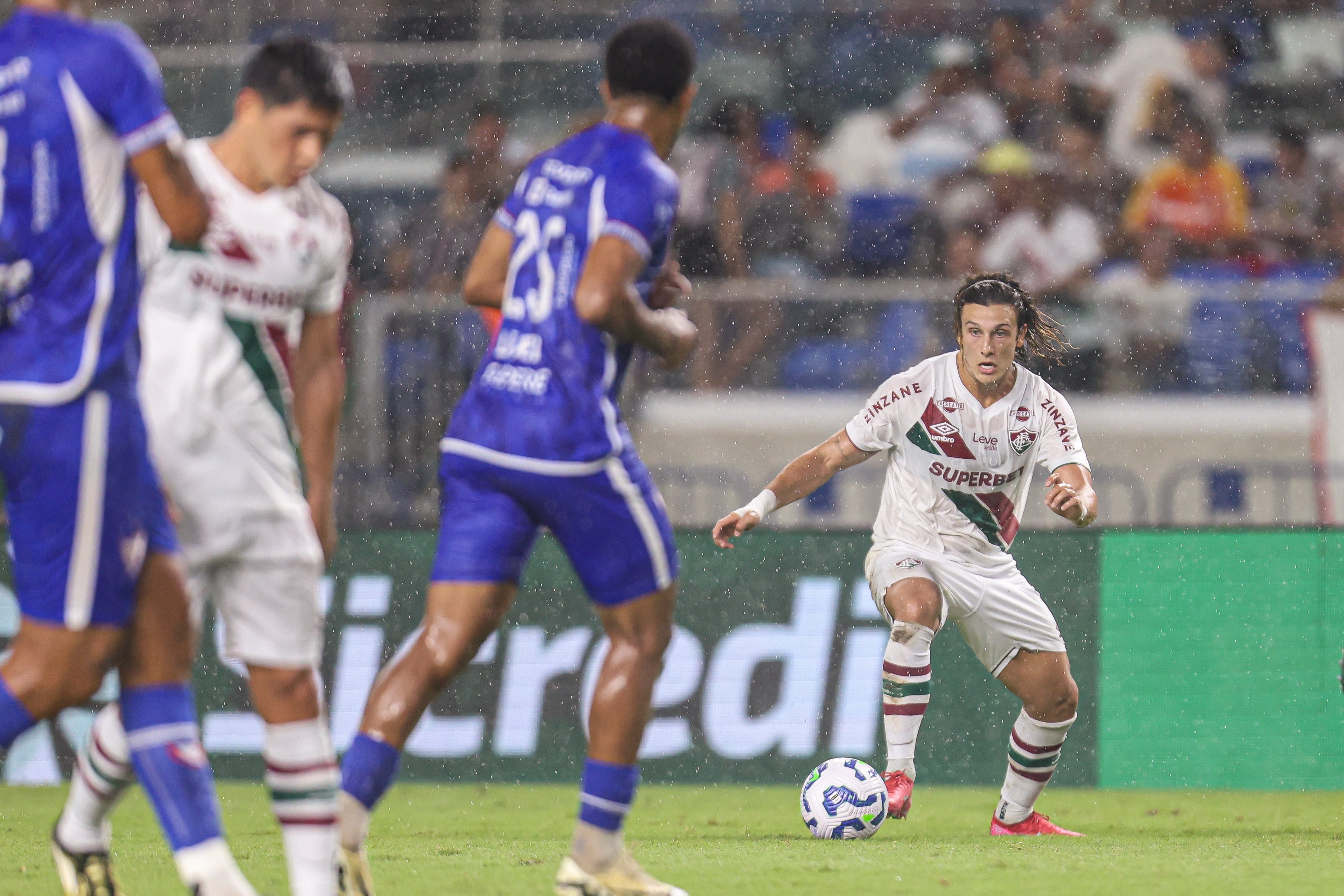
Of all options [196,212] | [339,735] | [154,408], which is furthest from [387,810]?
[196,212]

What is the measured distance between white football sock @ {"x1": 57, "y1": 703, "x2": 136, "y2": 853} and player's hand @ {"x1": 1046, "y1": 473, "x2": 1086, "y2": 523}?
3.09m

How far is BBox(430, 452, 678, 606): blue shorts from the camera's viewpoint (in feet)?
14.1

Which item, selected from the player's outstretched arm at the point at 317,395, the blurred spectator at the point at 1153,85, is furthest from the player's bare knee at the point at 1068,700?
the blurred spectator at the point at 1153,85

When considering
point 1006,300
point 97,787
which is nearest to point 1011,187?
point 1006,300

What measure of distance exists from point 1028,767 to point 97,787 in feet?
11.6

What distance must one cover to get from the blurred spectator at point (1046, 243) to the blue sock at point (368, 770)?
8322 millimetres

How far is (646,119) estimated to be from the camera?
14.7 ft

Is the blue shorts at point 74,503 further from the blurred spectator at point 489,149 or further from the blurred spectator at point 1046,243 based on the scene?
the blurred spectator at point 1046,243

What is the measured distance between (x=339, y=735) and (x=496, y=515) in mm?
4359

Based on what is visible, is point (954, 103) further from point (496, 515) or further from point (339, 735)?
point (496, 515)

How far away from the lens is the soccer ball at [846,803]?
6.13 metres

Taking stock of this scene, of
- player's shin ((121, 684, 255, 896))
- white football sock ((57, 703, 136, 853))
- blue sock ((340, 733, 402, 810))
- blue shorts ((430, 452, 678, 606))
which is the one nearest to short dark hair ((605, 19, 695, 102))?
blue shorts ((430, 452, 678, 606))

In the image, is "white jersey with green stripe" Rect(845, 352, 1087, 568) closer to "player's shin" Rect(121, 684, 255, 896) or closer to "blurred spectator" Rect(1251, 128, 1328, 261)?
"player's shin" Rect(121, 684, 255, 896)

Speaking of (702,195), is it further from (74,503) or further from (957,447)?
(74,503)
